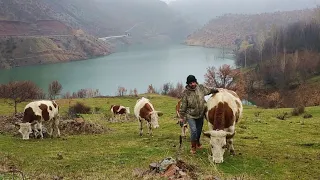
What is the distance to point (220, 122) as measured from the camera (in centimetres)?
1154

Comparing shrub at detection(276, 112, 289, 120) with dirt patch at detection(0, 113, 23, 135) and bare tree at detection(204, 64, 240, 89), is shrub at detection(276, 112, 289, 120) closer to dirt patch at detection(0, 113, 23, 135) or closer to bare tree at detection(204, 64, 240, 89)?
dirt patch at detection(0, 113, 23, 135)

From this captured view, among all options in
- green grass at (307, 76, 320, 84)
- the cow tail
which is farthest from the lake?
the cow tail

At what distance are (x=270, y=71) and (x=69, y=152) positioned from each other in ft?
297

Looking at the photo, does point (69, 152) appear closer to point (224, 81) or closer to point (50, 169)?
point (50, 169)

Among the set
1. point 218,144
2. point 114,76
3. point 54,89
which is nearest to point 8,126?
point 218,144

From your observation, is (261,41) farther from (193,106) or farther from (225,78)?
(193,106)

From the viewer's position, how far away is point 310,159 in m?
12.5

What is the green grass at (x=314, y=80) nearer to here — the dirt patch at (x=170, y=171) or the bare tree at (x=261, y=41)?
the bare tree at (x=261, y=41)

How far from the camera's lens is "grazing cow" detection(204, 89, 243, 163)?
35.7 feet

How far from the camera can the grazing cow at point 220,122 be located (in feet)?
35.7

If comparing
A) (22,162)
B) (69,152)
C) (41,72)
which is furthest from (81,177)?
(41,72)

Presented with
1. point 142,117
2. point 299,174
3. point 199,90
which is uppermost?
point 199,90

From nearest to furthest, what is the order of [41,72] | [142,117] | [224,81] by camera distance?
[142,117] → [224,81] → [41,72]

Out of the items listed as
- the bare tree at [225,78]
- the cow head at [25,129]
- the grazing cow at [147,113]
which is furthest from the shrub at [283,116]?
the bare tree at [225,78]
